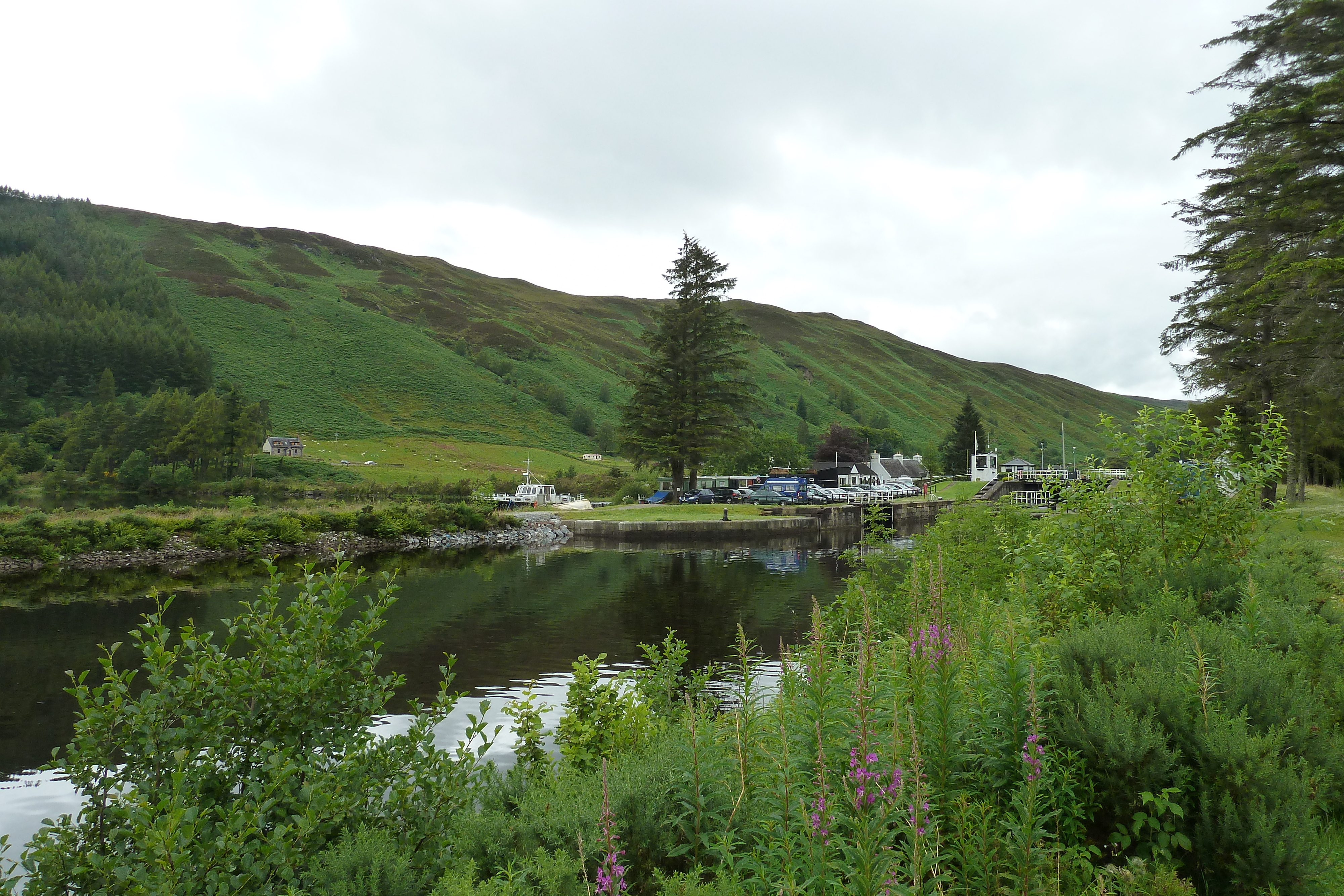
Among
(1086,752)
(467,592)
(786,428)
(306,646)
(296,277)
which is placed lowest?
(467,592)

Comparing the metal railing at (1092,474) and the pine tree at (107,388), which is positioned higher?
the pine tree at (107,388)

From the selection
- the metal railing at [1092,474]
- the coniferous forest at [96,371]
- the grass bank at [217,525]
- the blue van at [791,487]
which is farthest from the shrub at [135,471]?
the metal railing at [1092,474]

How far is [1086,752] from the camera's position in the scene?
11.6 feet

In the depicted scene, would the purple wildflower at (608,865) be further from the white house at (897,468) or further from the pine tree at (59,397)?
the pine tree at (59,397)

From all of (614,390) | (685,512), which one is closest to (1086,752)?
(685,512)

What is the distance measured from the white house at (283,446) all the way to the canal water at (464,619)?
58.6 meters

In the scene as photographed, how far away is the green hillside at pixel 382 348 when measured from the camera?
356 feet

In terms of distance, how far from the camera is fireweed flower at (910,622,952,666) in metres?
3.76

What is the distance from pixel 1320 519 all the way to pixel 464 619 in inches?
649

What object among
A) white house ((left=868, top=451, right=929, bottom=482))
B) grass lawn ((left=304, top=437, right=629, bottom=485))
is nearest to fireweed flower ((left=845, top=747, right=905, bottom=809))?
grass lawn ((left=304, top=437, right=629, bottom=485))

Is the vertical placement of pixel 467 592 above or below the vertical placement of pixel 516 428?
below

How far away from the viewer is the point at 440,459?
90188 mm

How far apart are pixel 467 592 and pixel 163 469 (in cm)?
4965

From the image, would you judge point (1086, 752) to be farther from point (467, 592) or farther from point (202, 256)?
point (202, 256)
